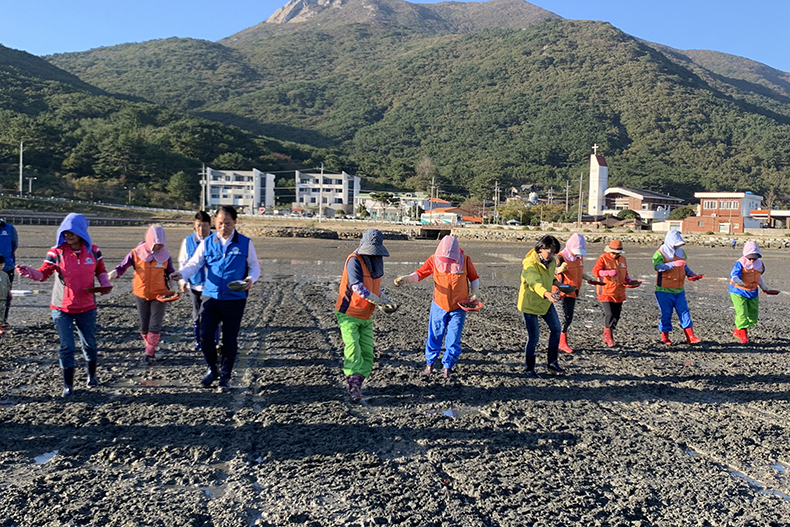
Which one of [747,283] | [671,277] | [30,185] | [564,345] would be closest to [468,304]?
[564,345]

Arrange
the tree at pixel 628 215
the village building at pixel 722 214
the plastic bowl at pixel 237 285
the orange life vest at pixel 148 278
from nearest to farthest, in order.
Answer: the plastic bowl at pixel 237 285 → the orange life vest at pixel 148 278 → the village building at pixel 722 214 → the tree at pixel 628 215

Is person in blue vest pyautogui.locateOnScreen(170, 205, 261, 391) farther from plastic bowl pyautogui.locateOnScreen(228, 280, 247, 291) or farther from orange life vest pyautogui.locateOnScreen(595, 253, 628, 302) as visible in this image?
orange life vest pyautogui.locateOnScreen(595, 253, 628, 302)

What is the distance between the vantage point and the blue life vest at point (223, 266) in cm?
559

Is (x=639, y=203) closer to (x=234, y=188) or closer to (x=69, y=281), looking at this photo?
(x=234, y=188)

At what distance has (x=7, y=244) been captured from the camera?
8172mm

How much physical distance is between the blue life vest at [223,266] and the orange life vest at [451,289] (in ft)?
6.90

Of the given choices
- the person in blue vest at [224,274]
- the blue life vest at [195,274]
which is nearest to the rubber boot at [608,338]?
the person in blue vest at [224,274]

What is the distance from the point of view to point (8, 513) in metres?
3.35

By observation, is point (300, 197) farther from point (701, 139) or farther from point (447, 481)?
point (701, 139)

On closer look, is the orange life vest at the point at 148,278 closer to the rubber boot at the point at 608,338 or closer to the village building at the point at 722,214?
the rubber boot at the point at 608,338

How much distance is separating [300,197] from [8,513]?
101951mm

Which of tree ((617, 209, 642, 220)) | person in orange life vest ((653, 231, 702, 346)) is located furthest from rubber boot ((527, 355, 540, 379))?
tree ((617, 209, 642, 220))

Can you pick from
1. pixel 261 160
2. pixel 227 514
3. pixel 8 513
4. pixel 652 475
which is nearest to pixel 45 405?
pixel 8 513

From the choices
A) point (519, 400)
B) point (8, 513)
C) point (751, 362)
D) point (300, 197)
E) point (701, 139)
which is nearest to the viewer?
point (8, 513)
